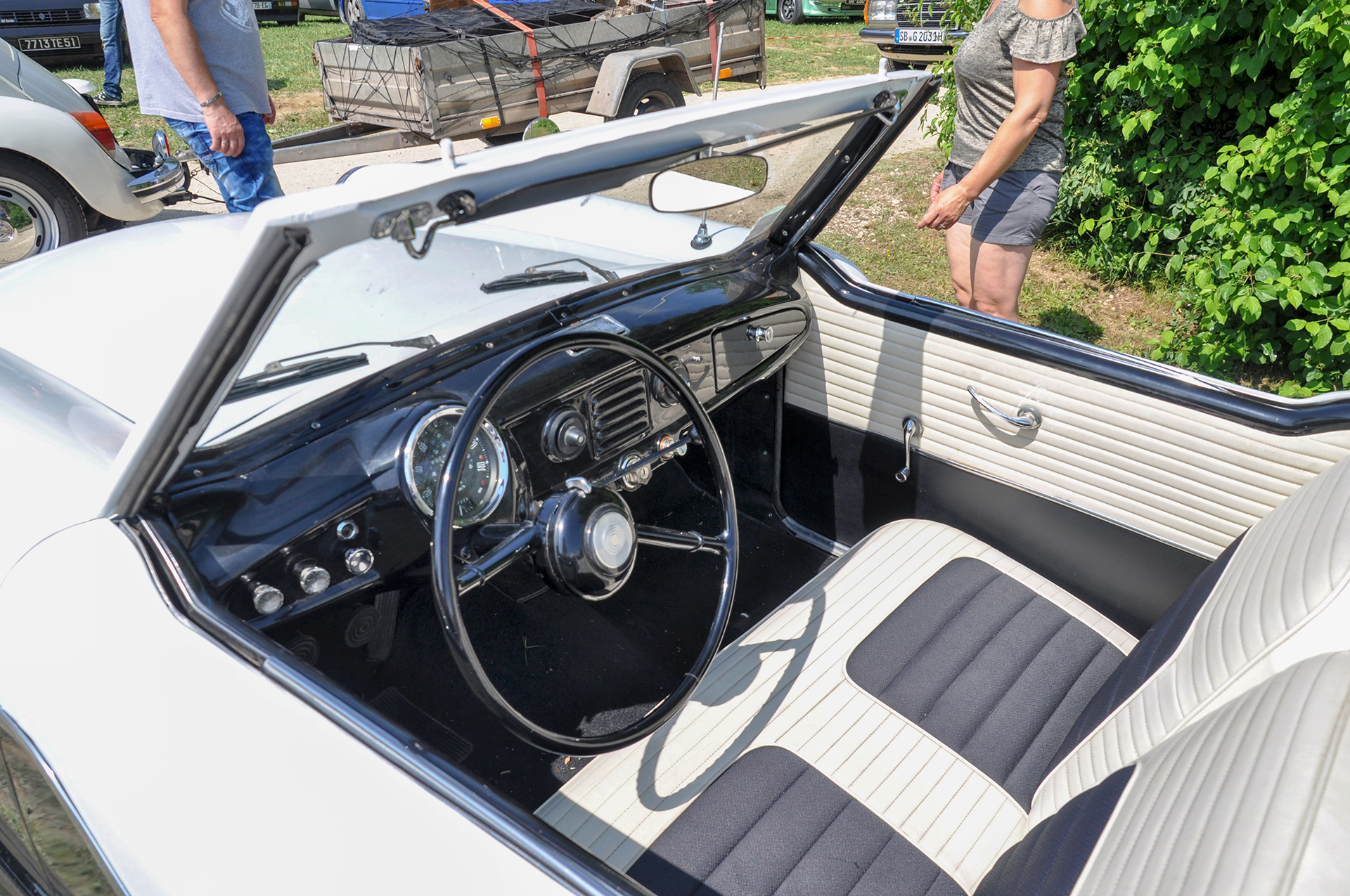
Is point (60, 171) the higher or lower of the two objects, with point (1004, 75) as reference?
lower

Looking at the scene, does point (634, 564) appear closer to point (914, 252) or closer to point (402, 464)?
point (402, 464)

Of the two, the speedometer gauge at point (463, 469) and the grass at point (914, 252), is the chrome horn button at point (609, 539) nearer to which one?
the speedometer gauge at point (463, 469)

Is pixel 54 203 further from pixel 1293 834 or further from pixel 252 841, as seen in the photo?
pixel 1293 834

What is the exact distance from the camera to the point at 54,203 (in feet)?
14.7

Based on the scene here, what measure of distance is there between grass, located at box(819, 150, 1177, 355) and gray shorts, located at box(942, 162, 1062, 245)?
0.54 meters

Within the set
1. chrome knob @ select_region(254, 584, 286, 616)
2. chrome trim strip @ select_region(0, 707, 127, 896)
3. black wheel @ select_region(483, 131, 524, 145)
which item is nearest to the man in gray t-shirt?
chrome knob @ select_region(254, 584, 286, 616)

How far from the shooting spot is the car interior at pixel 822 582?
4.00 ft

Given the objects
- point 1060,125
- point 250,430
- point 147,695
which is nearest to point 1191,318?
point 1060,125

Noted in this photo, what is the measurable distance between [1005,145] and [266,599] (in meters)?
2.31

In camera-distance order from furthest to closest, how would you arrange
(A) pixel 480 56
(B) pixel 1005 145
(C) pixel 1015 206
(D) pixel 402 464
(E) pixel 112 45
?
(E) pixel 112 45
(A) pixel 480 56
(C) pixel 1015 206
(B) pixel 1005 145
(D) pixel 402 464

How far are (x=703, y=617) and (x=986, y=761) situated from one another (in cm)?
86

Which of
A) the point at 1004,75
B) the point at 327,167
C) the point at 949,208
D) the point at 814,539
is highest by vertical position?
the point at 1004,75

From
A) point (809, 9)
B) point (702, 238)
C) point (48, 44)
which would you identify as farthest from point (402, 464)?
point (809, 9)

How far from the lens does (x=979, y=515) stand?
2.25 metres
